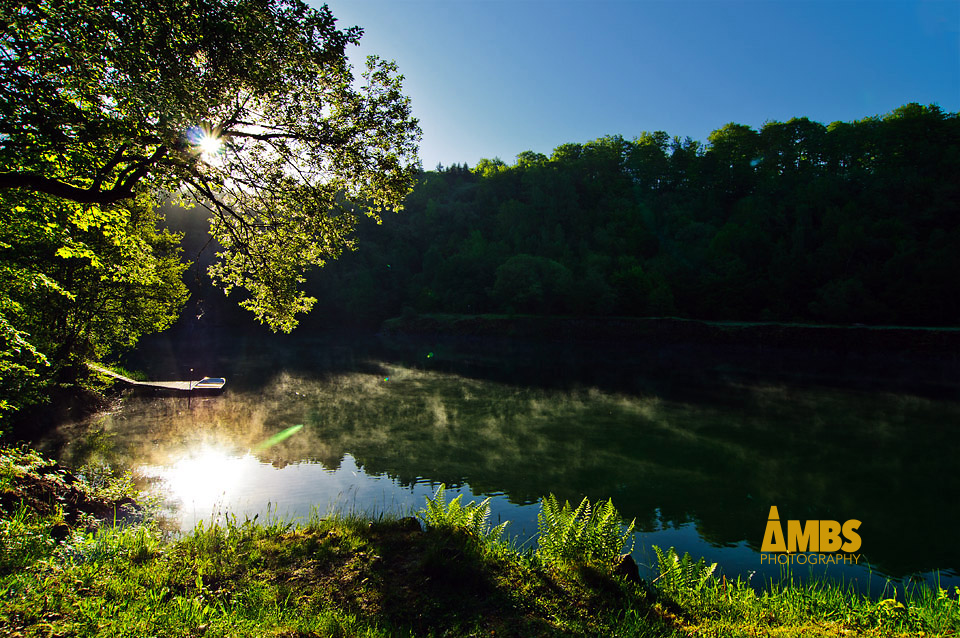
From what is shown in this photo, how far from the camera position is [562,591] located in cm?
556

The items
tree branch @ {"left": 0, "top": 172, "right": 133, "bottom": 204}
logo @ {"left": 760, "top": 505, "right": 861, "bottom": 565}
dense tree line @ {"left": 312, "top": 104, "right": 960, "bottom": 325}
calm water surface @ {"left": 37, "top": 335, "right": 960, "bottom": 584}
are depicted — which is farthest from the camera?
dense tree line @ {"left": 312, "top": 104, "right": 960, "bottom": 325}

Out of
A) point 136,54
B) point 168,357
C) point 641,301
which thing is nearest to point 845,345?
point 641,301

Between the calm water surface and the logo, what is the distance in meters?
0.24

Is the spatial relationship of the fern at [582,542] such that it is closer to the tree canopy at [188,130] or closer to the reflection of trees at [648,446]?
the reflection of trees at [648,446]

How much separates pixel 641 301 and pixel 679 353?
16.3 m

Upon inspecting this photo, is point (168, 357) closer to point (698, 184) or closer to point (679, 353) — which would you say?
point (679, 353)

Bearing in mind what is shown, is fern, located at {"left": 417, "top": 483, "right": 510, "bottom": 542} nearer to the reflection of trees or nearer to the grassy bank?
the grassy bank

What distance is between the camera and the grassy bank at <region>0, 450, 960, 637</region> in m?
4.52

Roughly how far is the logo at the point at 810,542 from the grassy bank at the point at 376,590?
2.02 metres

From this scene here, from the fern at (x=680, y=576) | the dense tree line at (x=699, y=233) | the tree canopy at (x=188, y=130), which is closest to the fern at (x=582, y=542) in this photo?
the fern at (x=680, y=576)

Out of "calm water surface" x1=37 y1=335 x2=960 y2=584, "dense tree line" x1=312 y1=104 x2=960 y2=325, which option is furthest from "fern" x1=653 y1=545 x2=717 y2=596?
"dense tree line" x1=312 y1=104 x2=960 y2=325

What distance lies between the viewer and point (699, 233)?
7856 cm

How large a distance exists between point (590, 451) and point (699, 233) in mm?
73261

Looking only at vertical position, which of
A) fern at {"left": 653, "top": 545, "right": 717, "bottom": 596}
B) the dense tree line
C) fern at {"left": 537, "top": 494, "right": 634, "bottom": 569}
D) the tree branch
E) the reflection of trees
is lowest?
the reflection of trees
